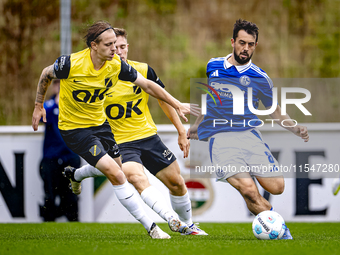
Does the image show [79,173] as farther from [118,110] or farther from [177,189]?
[177,189]

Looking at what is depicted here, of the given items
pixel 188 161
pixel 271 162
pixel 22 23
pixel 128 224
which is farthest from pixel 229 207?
pixel 22 23

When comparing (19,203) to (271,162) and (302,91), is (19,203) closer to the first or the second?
(271,162)

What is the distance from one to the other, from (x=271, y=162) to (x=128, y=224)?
3023mm

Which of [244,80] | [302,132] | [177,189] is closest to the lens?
[302,132]

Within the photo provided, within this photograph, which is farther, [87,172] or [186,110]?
[87,172]

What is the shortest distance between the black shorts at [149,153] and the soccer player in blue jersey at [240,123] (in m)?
0.42

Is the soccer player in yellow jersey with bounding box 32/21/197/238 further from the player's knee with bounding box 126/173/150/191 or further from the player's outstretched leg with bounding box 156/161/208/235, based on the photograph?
the player's outstretched leg with bounding box 156/161/208/235

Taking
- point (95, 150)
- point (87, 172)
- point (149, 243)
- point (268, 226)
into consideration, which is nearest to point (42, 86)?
point (95, 150)

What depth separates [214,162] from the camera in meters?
5.14

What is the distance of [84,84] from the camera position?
498 cm

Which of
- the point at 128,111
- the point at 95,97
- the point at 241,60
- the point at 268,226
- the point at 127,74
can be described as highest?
the point at 241,60

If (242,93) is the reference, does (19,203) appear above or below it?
below

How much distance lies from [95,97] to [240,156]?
159 cm

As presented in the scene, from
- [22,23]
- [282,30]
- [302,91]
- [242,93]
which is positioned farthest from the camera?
[282,30]
